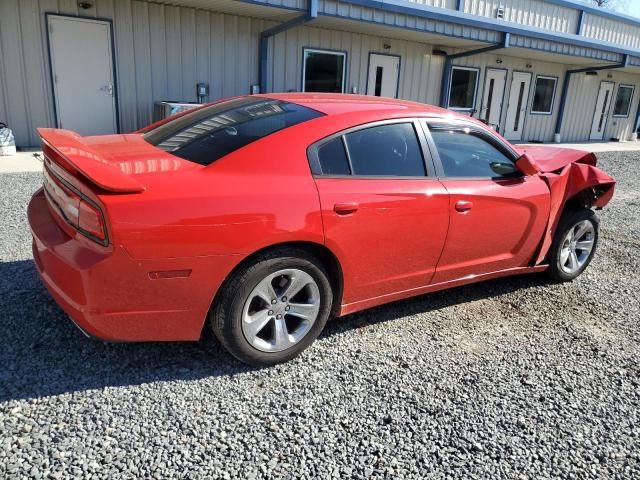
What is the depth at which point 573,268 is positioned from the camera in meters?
4.60

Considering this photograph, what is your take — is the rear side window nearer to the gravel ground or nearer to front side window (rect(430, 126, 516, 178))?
front side window (rect(430, 126, 516, 178))

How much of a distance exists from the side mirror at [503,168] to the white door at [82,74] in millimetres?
8318

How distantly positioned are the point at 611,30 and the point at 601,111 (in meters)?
3.52

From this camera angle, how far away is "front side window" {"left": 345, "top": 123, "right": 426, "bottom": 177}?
3.13 metres

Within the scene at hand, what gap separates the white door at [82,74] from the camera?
29.9ft

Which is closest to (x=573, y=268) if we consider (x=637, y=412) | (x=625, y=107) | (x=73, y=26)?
(x=637, y=412)

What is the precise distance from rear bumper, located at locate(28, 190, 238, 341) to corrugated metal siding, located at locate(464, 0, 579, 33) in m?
13.6

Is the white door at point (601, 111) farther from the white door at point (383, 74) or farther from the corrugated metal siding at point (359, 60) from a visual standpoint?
the white door at point (383, 74)

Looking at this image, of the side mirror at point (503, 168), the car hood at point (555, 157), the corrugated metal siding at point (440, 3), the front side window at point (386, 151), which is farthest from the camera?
the corrugated metal siding at point (440, 3)

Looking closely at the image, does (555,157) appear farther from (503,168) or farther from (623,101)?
(623,101)

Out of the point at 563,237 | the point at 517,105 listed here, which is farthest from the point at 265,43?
the point at 517,105

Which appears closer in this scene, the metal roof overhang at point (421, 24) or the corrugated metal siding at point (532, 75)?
the metal roof overhang at point (421, 24)

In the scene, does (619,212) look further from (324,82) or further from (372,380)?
(324,82)

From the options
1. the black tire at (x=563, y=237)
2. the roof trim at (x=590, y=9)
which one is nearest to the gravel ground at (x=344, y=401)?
the black tire at (x=563, y=237)
